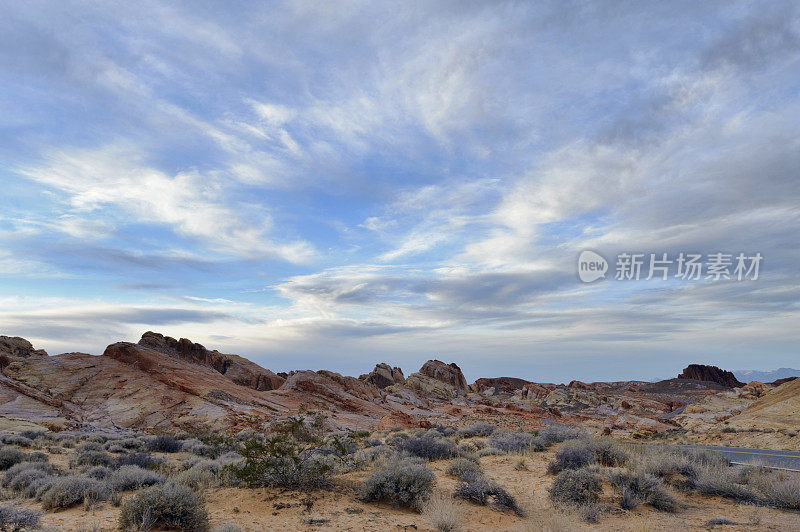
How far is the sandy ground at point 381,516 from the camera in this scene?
8.22 metres

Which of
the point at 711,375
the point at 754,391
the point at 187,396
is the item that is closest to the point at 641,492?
the point at 187,396

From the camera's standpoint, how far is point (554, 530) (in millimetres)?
7574

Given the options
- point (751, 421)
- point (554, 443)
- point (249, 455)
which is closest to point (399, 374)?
point (751, 421)

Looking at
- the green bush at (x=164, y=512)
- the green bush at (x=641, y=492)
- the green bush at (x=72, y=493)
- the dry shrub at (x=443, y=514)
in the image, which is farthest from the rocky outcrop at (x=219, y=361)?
the green bush at (x=641, y=492)

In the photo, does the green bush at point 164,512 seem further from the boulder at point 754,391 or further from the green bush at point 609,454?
the boulder at point 754,391

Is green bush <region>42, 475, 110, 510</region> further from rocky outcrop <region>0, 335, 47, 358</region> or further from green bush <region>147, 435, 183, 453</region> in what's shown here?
rocky outcrop <region>0, 335, 47, 358</region>

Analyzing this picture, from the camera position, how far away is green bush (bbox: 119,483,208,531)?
7660 millimetres

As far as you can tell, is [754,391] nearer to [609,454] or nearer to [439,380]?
[439,380]

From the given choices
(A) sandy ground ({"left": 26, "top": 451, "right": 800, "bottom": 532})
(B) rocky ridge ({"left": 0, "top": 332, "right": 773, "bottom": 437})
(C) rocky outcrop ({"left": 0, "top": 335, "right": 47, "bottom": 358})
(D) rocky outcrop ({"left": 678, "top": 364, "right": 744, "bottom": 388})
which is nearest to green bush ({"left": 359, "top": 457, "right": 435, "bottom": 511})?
(A) sandy ground ({"left": 26, "top": 451, "right": 800, "bottom": 532})

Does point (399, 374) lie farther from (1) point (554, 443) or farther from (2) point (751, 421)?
(1) point (554, 443)

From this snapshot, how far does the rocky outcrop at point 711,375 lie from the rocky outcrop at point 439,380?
85.3 meters

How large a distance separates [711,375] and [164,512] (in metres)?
167

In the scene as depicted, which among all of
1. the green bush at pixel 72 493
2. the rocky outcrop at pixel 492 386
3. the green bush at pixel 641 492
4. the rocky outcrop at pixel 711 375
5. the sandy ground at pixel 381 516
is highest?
the rocky outcrop at pixel 711 375

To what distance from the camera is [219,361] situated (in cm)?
5938
